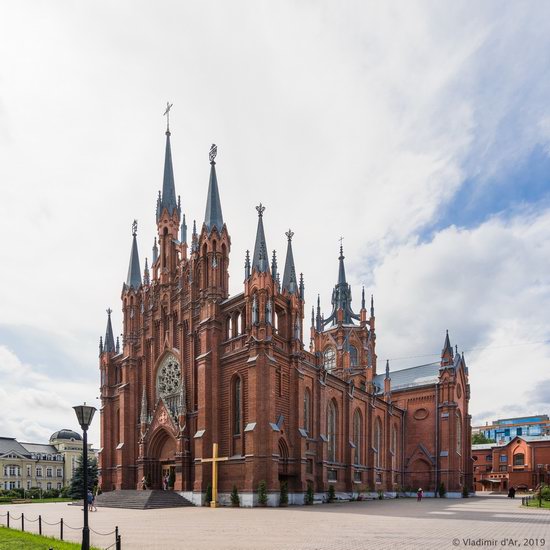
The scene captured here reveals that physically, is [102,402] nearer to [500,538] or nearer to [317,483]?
[317,483]

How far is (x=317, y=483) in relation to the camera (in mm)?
42281

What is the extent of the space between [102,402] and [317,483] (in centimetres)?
2390

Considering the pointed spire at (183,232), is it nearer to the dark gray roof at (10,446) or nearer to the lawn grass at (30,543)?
the lawn grass at (30,543)

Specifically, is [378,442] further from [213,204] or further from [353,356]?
[213,204]

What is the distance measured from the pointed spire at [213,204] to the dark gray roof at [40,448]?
8813 cm

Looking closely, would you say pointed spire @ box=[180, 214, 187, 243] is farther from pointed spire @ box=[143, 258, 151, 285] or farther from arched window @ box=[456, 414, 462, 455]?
arched window @ box=[456, 414, 462, 455]

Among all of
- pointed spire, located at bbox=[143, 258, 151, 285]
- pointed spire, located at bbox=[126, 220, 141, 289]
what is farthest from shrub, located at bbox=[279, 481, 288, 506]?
pointed spire, located at bbox=[126, 220, 141, 289]

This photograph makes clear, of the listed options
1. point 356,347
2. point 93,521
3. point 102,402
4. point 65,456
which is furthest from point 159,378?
point 65,456

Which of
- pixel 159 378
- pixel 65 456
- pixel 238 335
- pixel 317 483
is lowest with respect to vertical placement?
pixel 65 456

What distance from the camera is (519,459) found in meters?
88.7

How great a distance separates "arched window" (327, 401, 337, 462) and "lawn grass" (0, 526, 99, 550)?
30799 mm

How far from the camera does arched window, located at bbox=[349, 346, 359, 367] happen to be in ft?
243

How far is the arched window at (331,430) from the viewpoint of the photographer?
47500 millimetres

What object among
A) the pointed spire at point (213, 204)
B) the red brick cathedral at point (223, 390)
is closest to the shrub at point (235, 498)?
the red brick cathedral at point (223, 390)
